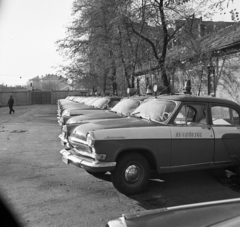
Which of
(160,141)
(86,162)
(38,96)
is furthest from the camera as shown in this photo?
(38,96)

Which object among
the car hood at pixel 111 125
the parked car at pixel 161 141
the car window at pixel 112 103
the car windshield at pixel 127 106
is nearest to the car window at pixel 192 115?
the parked car at pixel 161 141

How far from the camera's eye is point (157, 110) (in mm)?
5516

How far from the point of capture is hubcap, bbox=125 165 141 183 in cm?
477

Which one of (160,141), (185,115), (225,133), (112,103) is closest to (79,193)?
(160,141)

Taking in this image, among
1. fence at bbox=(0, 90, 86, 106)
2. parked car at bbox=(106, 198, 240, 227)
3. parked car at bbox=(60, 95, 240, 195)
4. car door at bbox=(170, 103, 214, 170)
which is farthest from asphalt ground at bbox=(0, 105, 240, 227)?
fence at bbox=(0, 90, 86, 106)

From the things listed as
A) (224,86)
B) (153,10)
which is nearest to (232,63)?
(224,86)

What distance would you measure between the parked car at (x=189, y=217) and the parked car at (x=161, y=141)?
90.4 inches

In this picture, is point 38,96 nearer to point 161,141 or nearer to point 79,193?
point 79,193

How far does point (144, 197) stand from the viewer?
4781 millimetres

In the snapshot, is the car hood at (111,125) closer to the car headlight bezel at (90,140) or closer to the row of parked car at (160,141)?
the row of parked car at (160,141)

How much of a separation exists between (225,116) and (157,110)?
1424mm

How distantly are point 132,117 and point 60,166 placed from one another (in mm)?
2268

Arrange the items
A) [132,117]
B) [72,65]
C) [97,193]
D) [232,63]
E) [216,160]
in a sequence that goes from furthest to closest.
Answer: [72,65] < [232,63] < [132,117] < [216,160] < [97,193]

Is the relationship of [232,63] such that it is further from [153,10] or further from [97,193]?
[97,193]
